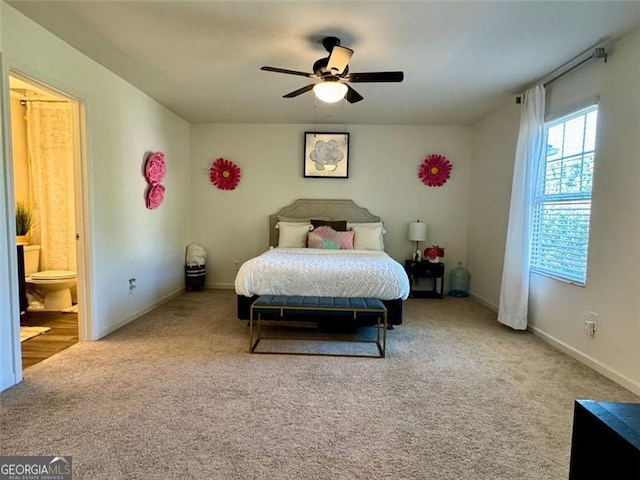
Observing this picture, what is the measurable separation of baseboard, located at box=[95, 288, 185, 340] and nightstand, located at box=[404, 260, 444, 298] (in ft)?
11.1

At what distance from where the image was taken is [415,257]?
5137mm

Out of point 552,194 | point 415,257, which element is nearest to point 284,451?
point 552,194

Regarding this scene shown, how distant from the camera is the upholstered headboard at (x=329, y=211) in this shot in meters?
5.35

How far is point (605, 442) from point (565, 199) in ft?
9.19

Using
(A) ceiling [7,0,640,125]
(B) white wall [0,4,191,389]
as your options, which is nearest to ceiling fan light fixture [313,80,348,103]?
(A) ceiling [7,0,640,125]

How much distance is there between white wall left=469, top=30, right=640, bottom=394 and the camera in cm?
241

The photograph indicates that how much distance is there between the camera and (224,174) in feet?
17.8

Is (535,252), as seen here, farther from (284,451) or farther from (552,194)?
(284,451)

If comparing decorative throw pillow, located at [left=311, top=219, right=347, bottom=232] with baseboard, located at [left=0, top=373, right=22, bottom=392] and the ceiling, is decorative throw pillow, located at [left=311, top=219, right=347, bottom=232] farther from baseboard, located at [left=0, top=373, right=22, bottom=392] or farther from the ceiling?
baseboard, located at [left=0, top=373, right=22, bottom=392]

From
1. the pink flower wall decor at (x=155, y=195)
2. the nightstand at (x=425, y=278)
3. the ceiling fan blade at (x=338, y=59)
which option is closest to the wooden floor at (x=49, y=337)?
the pink flower wall decor at (x=155, y=195)

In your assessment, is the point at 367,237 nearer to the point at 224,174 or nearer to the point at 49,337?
the point at 224,174

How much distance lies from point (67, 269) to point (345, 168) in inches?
157

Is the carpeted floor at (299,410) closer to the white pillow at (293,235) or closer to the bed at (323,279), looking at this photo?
the bed at (323,279)

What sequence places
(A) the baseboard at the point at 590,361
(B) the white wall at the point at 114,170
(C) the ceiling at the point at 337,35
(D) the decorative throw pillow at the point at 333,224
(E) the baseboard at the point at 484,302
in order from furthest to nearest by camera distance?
(D) the decorative throw pillow at the point at 333,224, (E) the baseboard at the point at 484,302, (B) the white wall at the point at 114,170, (A) the baseboard at the point at 590,361, (C) the ceiling at the point at 337,35
